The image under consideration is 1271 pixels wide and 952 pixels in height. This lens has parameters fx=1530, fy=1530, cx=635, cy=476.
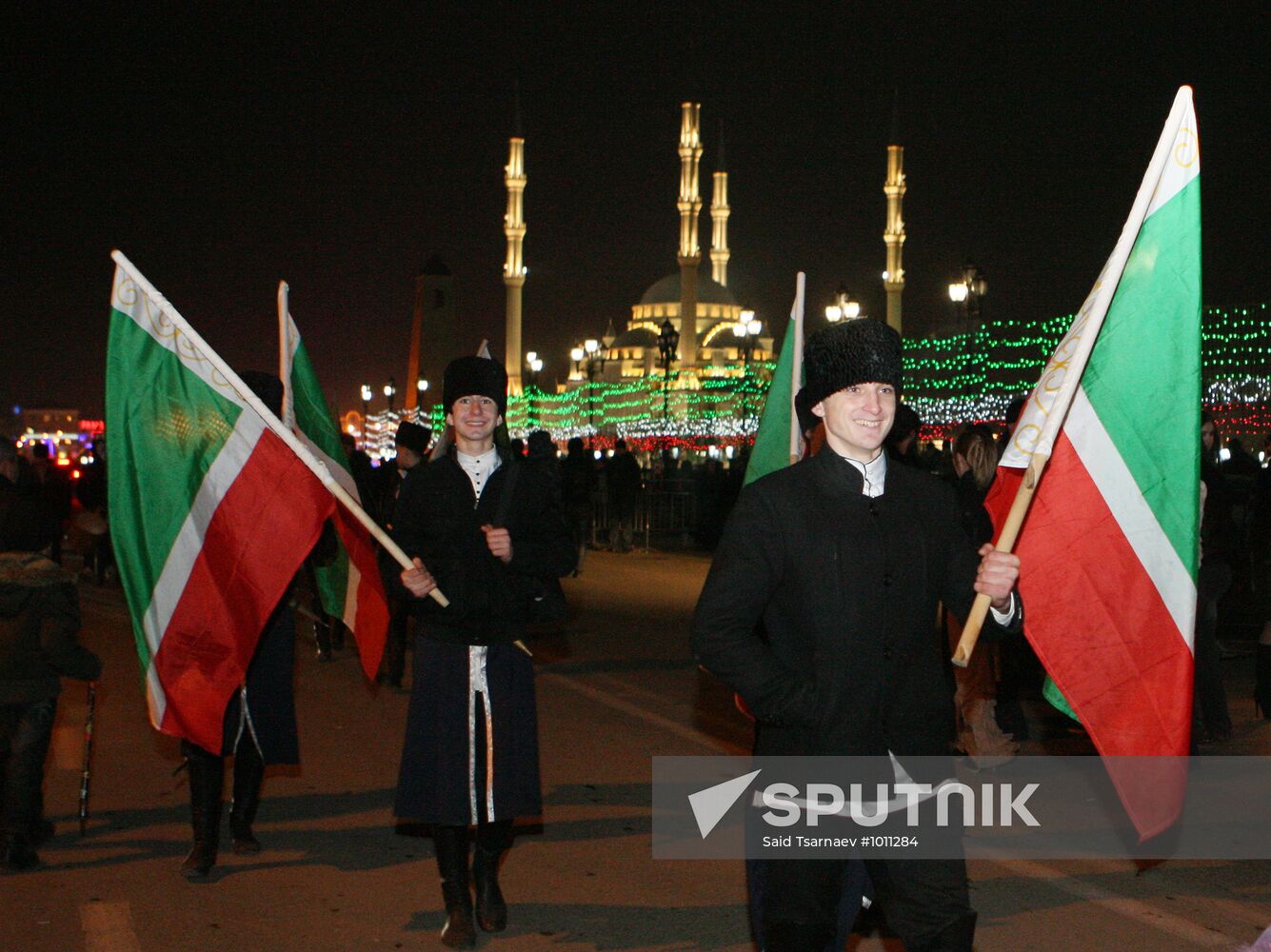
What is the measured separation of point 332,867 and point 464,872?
1.03 meters

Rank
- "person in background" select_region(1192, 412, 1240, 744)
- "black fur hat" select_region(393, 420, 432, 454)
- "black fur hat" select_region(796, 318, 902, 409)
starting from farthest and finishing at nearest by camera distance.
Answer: "black fur hat" select_region(393, 420, 432, 454) < "person in background" select_region(1192, 412, 1240, 744) < "black fur hat" select_region(796, 318, 902, 409)

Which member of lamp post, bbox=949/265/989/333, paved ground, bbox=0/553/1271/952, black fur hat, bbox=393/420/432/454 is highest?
lamp post, bbox=949/265/989/333

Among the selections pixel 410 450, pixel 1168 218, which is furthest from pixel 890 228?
pixel 1168 218

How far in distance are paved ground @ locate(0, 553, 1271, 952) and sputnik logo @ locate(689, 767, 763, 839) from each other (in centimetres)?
22

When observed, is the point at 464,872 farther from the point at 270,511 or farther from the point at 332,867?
the point at 270,511

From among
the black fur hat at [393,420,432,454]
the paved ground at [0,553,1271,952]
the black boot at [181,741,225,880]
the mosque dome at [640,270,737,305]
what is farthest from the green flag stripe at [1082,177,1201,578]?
the mosque dome at [640,270,737,305]

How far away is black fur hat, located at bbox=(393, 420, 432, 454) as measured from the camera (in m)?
9.25

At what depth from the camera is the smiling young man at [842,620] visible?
327 cm

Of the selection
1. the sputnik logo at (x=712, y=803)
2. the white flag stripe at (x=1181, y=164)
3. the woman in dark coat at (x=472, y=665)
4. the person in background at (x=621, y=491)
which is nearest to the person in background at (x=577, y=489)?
the person in background at (x=621, y=491)

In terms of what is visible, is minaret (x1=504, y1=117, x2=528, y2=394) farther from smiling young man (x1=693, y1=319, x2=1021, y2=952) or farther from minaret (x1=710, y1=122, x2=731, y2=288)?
smiling young man (x1=693, y1=319, x2=1021, y2=952)

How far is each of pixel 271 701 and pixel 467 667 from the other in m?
1.28

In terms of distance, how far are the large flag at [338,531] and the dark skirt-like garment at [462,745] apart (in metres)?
0.58

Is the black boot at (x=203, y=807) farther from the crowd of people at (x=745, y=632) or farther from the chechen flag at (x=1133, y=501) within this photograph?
the chechen flag at (x=1133, y=501)

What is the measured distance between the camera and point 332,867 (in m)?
5.70
